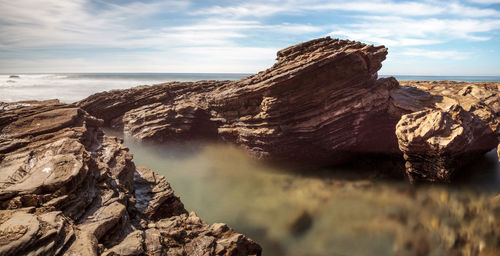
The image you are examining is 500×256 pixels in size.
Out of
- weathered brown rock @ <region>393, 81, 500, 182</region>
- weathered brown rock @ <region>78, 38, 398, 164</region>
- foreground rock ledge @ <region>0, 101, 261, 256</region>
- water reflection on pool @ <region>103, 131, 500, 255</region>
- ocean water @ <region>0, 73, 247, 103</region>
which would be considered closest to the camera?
foreground rock ledge @ <region>0, 101, 261, 256</region>

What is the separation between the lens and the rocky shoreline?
229 inches

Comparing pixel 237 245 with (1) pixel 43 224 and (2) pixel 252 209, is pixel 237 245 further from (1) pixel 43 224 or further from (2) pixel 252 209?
(2) pixel 252 209

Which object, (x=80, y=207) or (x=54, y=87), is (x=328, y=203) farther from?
(x=54, y=87)

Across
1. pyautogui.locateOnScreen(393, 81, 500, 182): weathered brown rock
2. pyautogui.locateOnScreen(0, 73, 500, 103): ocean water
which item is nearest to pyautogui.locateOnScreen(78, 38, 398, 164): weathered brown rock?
pyautogui.locateOnScreen(393, 81, 500, 182): weathered brown rock

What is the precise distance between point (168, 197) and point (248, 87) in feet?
30.1

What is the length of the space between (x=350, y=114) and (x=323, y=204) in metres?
5.76

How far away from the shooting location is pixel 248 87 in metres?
16.2

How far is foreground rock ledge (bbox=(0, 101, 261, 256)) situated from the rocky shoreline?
0.03 meters

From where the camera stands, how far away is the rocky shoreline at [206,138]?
5.83 meters

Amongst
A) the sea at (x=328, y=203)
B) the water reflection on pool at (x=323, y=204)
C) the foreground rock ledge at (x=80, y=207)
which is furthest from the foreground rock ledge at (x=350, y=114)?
the foreground rock ledge at (x=80, y=207)

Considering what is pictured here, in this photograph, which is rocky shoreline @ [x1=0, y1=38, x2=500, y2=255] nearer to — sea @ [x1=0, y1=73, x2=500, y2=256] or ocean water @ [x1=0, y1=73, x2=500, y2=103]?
sea @ [x1=0, y1=73, x2=500, y2=256]

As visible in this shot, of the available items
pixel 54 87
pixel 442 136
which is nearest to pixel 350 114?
pixel 442 136

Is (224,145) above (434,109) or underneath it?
underneath

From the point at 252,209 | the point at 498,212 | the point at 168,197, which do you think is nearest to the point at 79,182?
the point at 168,197
